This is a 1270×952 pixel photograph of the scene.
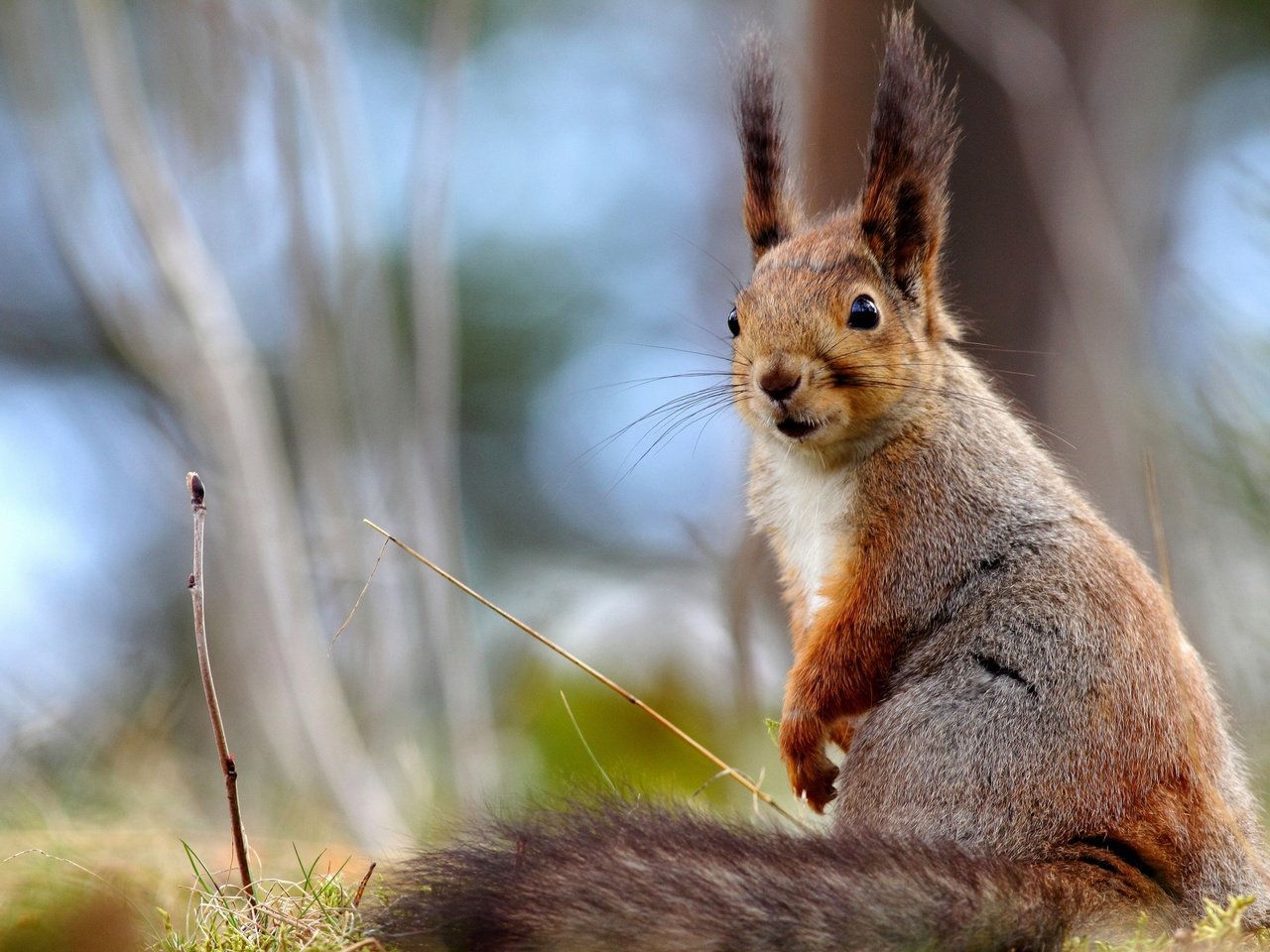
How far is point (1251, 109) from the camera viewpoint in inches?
337

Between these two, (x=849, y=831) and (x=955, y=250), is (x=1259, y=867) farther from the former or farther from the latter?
(x=955, y=250)

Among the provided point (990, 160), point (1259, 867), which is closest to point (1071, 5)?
point (990, 160)

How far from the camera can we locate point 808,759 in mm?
2254

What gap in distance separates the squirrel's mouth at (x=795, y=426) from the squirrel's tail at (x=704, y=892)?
0.76 meters

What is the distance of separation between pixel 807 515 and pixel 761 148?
2.50 ft

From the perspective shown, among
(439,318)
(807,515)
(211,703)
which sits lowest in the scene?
(211,703)

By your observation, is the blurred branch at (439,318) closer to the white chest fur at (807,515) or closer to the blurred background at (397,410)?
the blurred background at (397,410)

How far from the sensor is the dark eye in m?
2.37

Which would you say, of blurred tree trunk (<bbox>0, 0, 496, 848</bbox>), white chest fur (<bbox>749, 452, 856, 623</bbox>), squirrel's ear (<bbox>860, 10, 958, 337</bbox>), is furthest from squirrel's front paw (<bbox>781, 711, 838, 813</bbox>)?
blurred tree trunk (<bbox>0, 0, 496, 848</bbox>)

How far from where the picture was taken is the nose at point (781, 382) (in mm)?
2275

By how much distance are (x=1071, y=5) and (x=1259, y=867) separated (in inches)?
179

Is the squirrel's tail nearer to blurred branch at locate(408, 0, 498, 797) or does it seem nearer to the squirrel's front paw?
the squirrel's front paw

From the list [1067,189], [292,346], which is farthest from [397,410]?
[1067,189]

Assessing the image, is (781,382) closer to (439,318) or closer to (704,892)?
(704,892)
